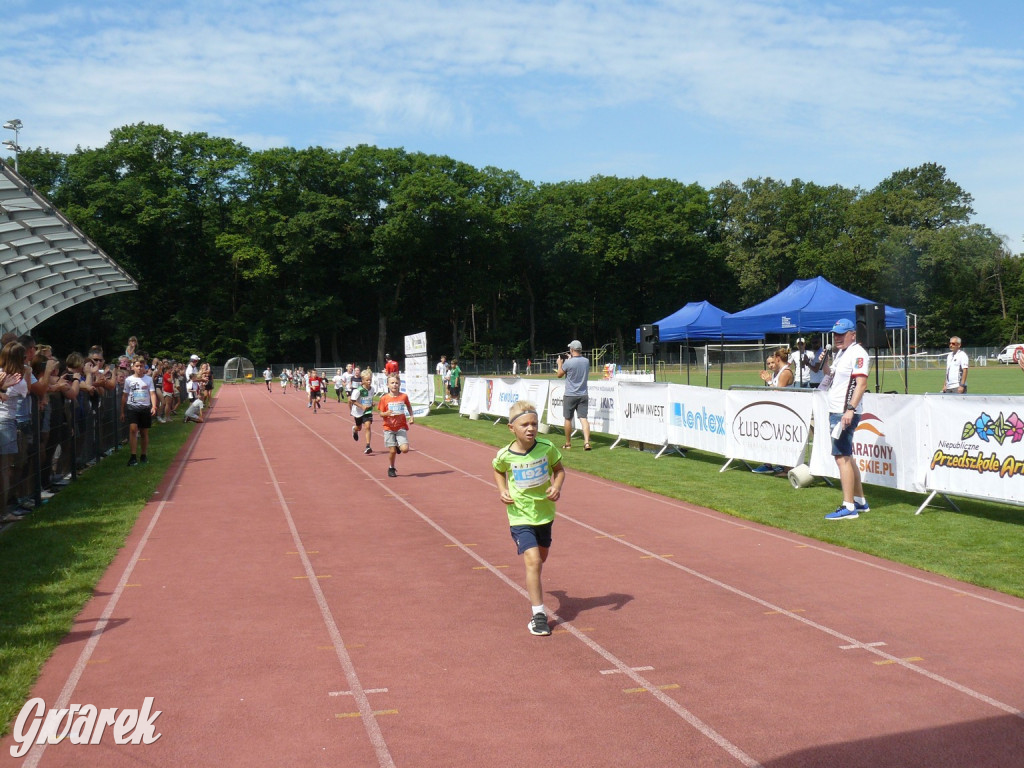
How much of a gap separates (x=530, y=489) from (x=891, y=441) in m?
5.93

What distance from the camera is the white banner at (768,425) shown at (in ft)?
40.9

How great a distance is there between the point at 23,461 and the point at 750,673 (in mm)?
8493

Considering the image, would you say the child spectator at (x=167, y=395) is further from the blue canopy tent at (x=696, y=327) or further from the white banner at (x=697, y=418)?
the white banner at (x=697, y=418)

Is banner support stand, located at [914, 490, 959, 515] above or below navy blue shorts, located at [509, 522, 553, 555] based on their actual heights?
below

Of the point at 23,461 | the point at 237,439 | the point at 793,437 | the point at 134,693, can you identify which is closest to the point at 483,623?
the point at 134,693

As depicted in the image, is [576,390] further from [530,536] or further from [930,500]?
[530,536]

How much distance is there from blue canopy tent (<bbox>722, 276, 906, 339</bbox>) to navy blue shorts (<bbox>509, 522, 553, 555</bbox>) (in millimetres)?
15938

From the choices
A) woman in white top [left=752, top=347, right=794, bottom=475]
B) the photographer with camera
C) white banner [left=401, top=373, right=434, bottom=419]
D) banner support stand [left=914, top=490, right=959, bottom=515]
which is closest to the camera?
banner support stand [left=914, top=490, right=959, bottom=515]

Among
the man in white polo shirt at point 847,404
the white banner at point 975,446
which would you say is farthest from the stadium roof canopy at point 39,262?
the white banner at point 975,446

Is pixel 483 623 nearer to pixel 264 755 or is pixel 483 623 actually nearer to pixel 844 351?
pixel 264 755

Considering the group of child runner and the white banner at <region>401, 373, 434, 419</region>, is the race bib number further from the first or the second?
the white banner at <region>401, 373, 434, 419</region>

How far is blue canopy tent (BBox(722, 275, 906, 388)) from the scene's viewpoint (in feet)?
70.1

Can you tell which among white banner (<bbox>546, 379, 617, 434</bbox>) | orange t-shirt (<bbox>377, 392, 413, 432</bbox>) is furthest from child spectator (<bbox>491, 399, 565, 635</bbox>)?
white banner (<bbox>546, 379, 617, 434</bbox>)

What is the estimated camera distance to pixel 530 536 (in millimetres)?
6164
